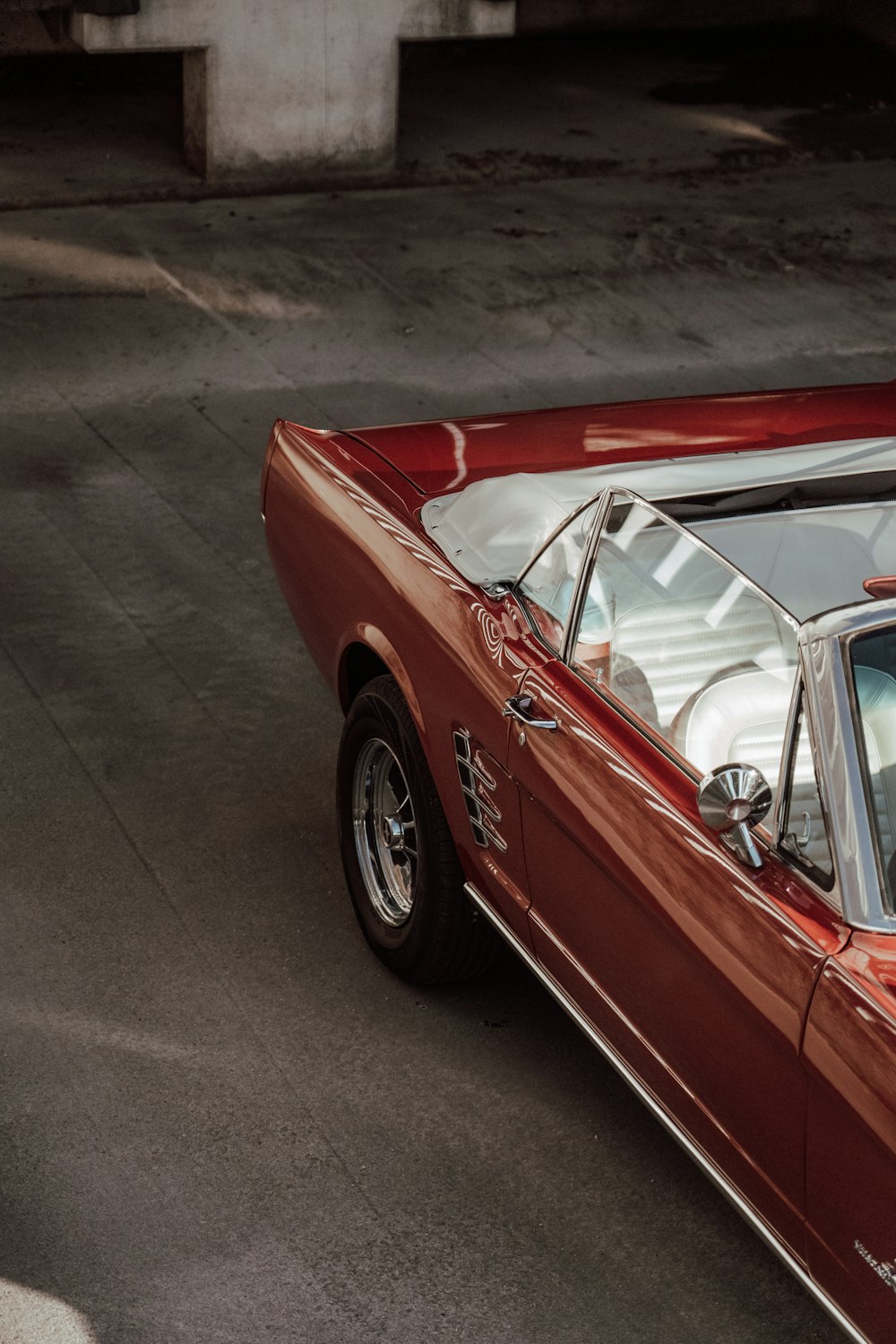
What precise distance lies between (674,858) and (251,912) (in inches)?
72.6

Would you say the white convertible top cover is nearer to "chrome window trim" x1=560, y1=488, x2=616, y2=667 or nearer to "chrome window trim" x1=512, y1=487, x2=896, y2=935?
"chrome window trim" x1=560, y1=488, x2=616, y2=667

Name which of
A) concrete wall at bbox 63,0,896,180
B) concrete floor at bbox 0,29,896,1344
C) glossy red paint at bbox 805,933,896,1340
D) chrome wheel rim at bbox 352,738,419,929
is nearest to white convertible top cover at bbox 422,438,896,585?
chrome wheel rim at bbox 352,738,419,929

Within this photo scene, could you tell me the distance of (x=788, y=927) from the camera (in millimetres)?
2715

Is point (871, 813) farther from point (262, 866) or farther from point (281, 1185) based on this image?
point (262, 866)

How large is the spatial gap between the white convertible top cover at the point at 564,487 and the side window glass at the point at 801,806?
103 cm

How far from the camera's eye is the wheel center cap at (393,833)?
4.20 m

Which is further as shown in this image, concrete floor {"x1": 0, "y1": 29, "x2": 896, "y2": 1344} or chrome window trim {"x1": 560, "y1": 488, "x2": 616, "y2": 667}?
chrome window trim {"x1": 560, "y1": 488, "x2": 616, "y2": 667}

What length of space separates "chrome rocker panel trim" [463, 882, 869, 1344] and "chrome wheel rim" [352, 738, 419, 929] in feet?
1.18

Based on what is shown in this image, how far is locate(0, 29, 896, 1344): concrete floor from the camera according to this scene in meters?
3.38

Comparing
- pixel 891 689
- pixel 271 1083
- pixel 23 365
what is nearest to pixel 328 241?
pixel 23 365

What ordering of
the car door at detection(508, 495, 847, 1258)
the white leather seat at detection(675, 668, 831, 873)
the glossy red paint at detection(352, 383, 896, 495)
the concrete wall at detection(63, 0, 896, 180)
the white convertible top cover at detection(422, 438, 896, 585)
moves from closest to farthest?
1. the car door at detection(508, 495, 847, 1258)
2. the white leather seat at detection(675, 668, 831, 873)
3. the white convertible top cover at detection(422, 438, 896, 585)
4. the glossy red paint at detection(352, 383, 896, 495)
5. the concrete wall at detection(63, 0, 896, 180)

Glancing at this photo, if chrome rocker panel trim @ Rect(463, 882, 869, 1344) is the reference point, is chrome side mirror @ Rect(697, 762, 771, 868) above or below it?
above

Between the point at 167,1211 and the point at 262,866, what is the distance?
1344 mm

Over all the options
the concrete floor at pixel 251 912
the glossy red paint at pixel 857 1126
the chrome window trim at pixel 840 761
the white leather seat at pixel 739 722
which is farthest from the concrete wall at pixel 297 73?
the glossy red paint at pixel 857 1126
